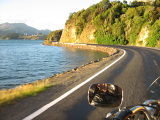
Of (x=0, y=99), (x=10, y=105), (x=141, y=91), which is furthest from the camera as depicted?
(x=141, y=91)

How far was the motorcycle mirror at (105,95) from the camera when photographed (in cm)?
353

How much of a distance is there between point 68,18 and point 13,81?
104080mm

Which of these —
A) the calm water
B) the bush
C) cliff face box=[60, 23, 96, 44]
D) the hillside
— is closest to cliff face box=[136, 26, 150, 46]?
the hillside

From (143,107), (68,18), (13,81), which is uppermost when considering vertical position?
(68,18)

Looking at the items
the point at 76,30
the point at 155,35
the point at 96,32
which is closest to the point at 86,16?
the point at 76,30

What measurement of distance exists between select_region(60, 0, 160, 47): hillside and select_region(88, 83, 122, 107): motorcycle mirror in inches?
2068

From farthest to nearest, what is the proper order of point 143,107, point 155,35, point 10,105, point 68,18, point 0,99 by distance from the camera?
point 68,18 → point 155,35 → point 0,99 → point 10,105 → point 143,107

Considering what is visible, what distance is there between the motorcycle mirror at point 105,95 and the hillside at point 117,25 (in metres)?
52.5

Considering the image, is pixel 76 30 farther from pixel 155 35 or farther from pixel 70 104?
pixel 70 104

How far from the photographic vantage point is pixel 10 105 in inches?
250

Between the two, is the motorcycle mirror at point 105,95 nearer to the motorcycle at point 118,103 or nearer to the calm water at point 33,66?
the motorcycle at point 118,103

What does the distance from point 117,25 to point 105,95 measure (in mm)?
76020

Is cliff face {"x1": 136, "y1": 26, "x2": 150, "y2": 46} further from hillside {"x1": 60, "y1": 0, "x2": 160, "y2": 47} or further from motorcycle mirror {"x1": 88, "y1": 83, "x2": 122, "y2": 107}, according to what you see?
motorcycle mirror {"x1": 88, "y1": 83, "x2": 122, "y2": 107}

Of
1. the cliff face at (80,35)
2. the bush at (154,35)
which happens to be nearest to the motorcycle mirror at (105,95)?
the bush at (154,35)
